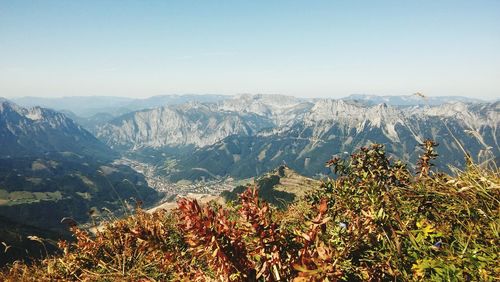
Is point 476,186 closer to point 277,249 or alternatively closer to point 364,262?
point 364,262

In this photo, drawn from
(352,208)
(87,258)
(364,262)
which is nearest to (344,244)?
(364,262)

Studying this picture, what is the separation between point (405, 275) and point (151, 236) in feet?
9.47

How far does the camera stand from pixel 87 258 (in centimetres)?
626

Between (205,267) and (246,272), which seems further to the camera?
(205,267)

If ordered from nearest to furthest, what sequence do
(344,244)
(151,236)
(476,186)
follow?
1. (476,186)
2. (344,244)
3. (151,236)

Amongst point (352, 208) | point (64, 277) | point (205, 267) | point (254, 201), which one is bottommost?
point (64, 277)

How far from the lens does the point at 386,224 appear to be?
3.85 m

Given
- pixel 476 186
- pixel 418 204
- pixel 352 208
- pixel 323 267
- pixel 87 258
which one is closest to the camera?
pixel 323 267

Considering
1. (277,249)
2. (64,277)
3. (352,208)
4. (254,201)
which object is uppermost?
(254,201)

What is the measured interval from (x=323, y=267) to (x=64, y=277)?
4826 millimetres

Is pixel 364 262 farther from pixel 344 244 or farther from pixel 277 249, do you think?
pixel 277 249

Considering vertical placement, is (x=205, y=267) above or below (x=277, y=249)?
below

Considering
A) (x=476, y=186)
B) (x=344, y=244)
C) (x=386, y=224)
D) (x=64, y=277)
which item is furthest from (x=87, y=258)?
(x=476, y=186)

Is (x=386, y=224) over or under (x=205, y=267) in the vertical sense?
over
